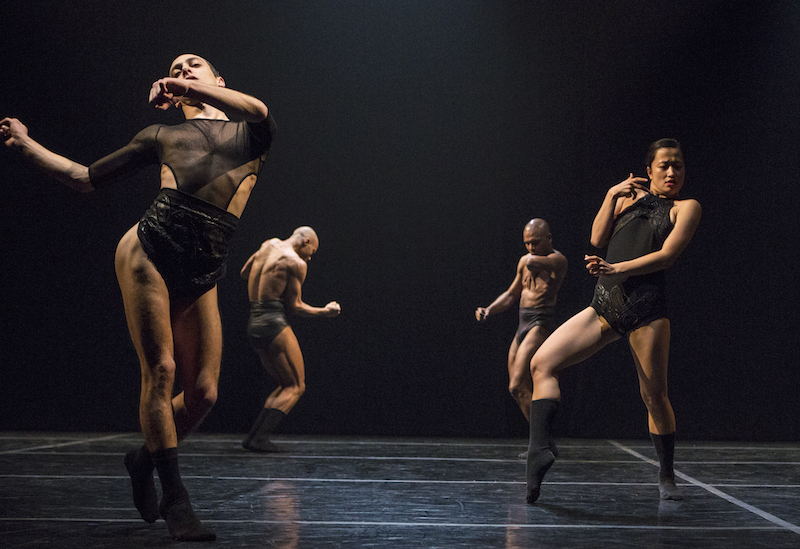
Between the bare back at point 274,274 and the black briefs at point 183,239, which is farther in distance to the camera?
the bare back at point 274,274

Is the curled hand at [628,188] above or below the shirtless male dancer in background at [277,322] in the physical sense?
above

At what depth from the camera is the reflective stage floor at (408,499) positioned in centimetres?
263

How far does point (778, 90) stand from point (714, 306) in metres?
2.18

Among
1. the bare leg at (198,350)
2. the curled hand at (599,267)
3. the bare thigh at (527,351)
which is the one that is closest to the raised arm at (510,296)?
the bare thigh at (527,351)

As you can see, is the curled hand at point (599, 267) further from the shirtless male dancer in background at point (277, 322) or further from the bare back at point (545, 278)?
the shirtless male dancer in background at point (277, 322)

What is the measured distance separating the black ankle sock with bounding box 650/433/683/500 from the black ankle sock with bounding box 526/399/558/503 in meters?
0.52

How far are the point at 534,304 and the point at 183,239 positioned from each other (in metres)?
3.47

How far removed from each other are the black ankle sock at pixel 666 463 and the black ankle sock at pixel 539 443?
522 mm

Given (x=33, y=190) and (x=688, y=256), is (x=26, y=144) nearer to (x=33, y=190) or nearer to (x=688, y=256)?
(x=33, y=190)

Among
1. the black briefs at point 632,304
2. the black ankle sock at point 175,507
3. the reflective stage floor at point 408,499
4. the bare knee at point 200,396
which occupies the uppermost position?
the black briefs at point 632,304

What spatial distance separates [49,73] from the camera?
24.0 feet

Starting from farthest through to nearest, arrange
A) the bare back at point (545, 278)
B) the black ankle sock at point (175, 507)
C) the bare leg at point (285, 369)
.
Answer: the bare leg at point (285, 369) → the bare back at point (545, 278) → the black ankle sock at point (175, 507)

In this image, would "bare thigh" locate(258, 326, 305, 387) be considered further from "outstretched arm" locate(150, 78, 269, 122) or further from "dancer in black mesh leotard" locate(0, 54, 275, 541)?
"outstretched arm" locate(150, 78, 269, 122)

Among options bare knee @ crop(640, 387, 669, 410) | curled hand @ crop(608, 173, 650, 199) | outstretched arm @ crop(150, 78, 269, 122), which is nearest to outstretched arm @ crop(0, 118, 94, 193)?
outstretched arm @ crop(150, 78, 269, 122)
